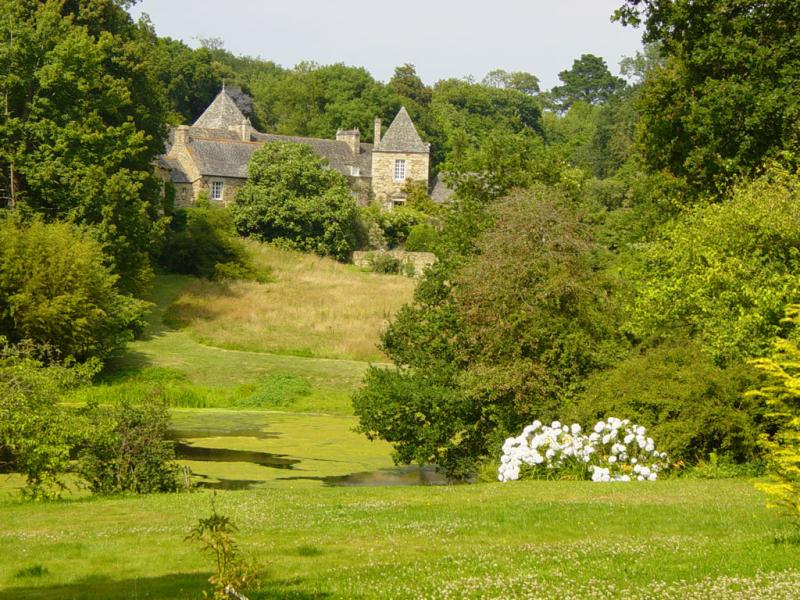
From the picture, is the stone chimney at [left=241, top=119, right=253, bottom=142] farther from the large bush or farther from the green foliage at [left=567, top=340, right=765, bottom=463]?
the green foliage at [left=567, top=340, right=765, bottom=463]

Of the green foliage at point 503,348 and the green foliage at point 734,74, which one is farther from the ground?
the green foliage at point 734,74

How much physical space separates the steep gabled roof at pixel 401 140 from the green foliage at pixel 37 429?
74246 mm

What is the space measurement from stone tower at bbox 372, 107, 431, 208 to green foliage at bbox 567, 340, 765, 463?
69.6m

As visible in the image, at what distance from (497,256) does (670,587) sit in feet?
57.7

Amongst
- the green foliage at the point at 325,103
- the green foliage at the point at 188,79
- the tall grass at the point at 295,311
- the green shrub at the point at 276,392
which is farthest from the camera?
the green foliage at the point at 325,103

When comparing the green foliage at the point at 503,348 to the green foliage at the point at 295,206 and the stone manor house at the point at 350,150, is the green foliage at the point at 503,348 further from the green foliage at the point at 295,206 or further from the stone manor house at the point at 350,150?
the stone manor house at the point at 350,150

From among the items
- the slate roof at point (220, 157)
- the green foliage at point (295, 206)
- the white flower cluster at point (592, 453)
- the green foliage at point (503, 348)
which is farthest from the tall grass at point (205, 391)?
the slate roof at point (220, 157)

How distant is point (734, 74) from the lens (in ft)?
89.5

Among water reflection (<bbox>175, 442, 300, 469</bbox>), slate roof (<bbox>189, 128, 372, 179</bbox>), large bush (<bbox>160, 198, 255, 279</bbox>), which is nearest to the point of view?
water reflection (<bbox>175, 442, 300, 469</bbox>)

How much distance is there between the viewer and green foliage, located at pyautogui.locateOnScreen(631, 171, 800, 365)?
74.0ft

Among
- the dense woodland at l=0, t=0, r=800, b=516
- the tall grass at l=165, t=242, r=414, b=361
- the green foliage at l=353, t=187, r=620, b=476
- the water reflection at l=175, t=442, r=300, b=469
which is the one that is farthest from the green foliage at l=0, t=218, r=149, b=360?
the green foliage at l=353, t=187, r=620, b=476

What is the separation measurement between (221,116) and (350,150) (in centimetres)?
1318

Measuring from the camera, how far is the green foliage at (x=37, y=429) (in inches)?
756

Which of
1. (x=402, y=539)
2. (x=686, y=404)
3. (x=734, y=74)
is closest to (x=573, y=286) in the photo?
(x=686, y=404)
